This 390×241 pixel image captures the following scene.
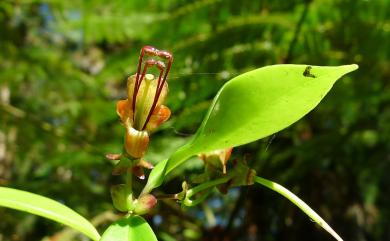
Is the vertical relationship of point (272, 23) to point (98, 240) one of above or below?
below

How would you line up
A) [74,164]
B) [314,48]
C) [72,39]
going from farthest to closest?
[72,39], [74,164], [314,48]

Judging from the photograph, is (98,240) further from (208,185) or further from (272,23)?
(272,23)

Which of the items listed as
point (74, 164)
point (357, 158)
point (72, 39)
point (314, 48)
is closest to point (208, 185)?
point (314, 48)

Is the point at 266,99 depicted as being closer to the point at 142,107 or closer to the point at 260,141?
the point at 142,107

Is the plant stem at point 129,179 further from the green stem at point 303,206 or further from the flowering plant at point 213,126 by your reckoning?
the green stem at point 303,206

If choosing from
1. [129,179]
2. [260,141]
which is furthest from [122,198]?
[260,141]

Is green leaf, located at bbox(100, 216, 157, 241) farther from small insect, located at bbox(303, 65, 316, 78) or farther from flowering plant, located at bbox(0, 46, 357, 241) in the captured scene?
small insect, located at bbox(303, 65, 316, 78)
